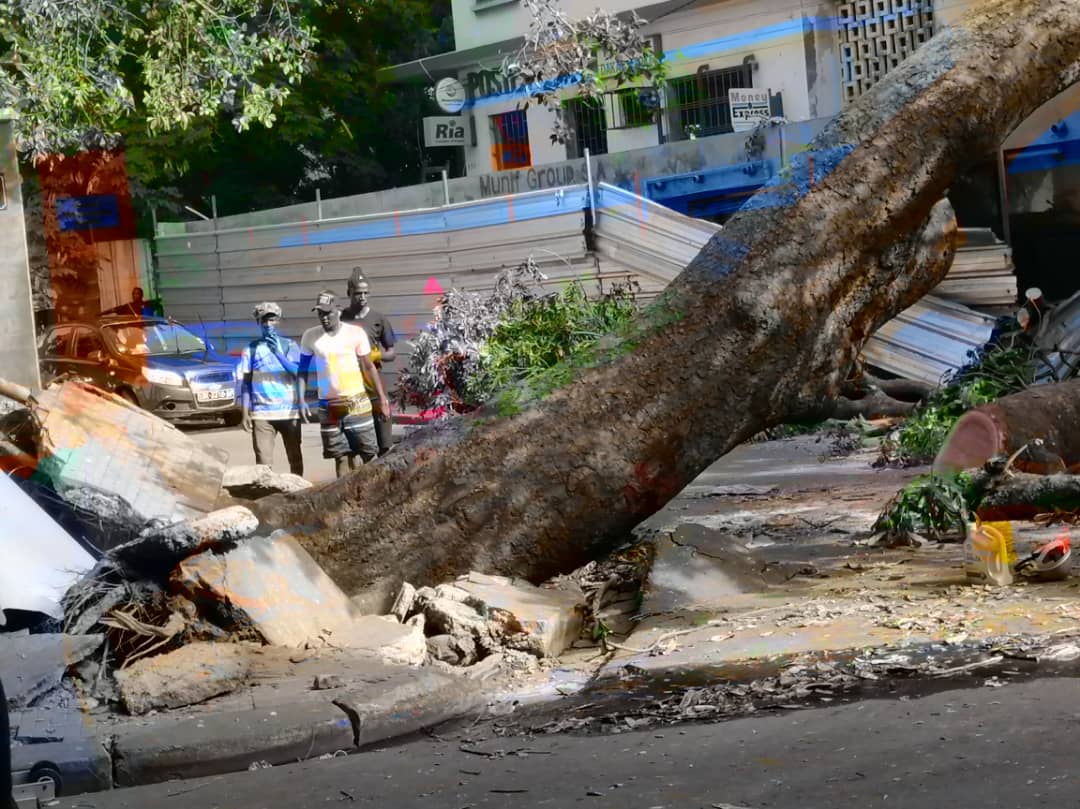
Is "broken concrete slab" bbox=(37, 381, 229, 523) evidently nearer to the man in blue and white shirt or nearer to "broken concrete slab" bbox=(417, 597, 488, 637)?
the man in blue and white shirt

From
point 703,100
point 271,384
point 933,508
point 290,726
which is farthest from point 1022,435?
point 290,726

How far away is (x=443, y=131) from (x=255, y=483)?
2956mm

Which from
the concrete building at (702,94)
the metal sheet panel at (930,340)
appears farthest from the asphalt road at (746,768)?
the metal sheet panel at (930,340)

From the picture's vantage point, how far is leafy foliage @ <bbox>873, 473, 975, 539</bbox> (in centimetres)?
656

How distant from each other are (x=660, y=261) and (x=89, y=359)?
197 inches

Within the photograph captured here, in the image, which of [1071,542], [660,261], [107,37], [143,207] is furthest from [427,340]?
[1071,542]

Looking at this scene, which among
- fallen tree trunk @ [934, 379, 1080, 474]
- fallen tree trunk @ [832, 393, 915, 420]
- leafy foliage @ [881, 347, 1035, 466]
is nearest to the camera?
fallen tree trunk @ [934, 379, 1080, 474]

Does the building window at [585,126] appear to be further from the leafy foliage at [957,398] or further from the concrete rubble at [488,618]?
the concrete rubble at [488,618]

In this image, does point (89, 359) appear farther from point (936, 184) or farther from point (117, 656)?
point (936, 184)

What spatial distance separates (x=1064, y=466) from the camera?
24.8 feet

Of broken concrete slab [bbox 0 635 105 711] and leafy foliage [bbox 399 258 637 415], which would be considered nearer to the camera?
broken concrete slab [bbox 0 635 105 711]

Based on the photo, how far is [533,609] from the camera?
5.48m

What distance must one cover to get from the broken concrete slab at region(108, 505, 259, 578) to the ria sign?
4.32 metres

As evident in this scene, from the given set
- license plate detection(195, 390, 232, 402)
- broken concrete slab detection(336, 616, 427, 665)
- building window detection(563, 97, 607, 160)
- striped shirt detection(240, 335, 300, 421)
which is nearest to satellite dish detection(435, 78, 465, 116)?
building window detection(563, 97, 607, 160)
